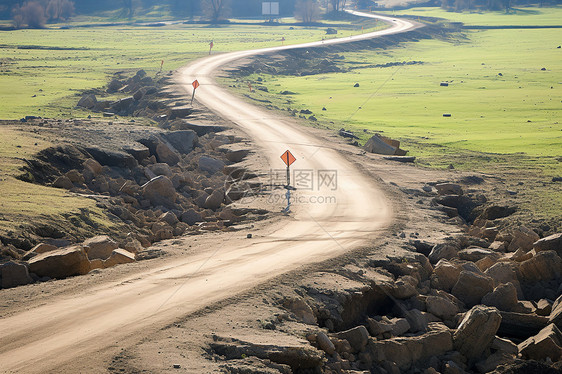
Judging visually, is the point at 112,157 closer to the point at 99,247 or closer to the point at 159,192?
the point at 159,192

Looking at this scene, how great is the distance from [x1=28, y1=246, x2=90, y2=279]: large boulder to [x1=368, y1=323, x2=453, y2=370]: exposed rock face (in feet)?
24.0

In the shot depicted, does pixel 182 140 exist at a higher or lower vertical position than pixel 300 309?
higher

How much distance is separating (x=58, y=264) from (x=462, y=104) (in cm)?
4103

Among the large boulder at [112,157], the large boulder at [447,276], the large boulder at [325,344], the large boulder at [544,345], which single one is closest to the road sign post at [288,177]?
the large boulder at [447,276]

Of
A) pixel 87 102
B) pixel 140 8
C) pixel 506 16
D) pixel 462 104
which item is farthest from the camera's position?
pixel 140 8

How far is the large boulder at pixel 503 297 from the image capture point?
15.6 m

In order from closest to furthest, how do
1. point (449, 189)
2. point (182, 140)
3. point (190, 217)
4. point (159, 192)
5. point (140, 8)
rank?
point (190, 217) < point (159, 192) < point (449, 189) < point (182, 140) < point (140, 8)

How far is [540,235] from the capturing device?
776 inches

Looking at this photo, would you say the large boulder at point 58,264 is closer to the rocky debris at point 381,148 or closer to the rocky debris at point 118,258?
the rocky debris at point 118,258

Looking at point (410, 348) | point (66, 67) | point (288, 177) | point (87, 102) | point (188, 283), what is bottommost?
point (410, 348)

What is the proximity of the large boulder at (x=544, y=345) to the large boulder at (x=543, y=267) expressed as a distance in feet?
10.9

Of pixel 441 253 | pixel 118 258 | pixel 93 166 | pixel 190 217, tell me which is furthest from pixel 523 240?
pixel 93 166

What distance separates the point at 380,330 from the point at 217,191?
11429 millimetres

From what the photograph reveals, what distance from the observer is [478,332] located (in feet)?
45.5
